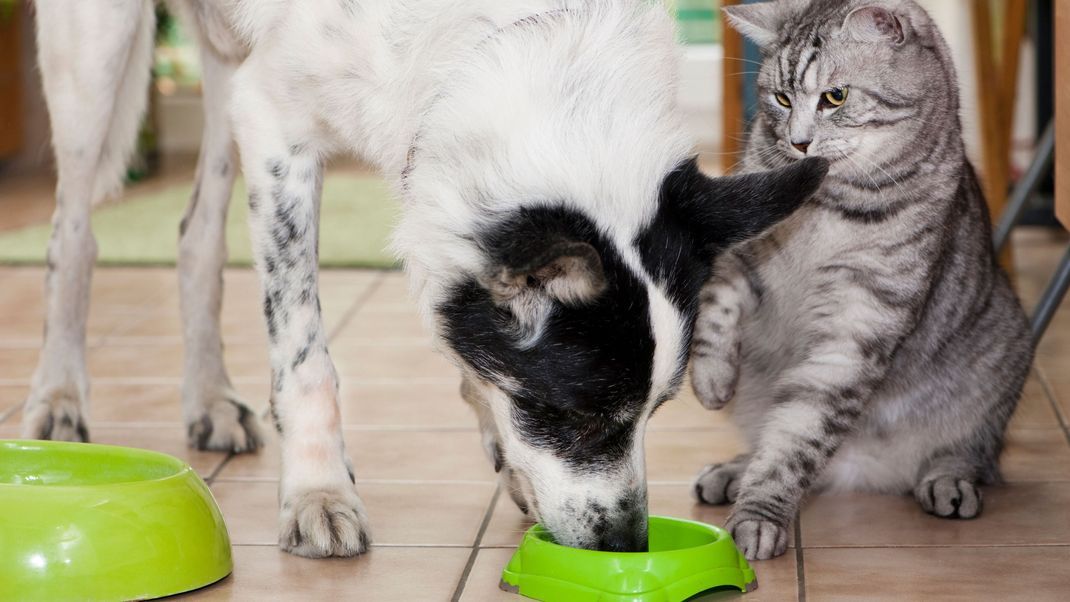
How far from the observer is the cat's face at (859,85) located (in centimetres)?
222

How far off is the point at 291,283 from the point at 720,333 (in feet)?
2.43

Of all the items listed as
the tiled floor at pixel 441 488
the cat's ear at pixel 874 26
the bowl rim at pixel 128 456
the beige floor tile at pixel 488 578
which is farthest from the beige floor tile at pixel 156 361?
the cat's ear at pixel 874 26

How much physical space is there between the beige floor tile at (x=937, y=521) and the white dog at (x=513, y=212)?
51cm

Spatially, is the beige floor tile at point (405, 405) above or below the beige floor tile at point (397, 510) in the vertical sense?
below

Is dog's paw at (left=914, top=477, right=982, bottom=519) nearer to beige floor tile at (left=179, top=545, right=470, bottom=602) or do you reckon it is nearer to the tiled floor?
the tiled floor

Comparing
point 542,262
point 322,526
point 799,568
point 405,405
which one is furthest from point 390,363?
point 542,262

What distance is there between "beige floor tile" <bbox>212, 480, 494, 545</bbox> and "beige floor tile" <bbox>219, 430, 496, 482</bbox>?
0.20ft

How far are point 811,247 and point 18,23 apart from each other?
5.86 meters

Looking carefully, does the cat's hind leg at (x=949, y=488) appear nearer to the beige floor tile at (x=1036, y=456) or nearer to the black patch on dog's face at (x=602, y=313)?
the beige floor tile at (x=1036, y=456)

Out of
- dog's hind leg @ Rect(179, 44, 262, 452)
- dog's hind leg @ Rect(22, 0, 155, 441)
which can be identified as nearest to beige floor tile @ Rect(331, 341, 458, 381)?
dog's hind leg @ Rect(179, 44, 262, 452)

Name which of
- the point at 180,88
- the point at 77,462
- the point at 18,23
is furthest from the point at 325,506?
the point at 180,88

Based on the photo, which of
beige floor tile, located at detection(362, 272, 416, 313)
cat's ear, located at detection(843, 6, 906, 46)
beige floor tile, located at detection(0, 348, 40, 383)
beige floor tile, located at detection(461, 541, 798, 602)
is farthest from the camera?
beige floor tile, located at detection(362, 272, 416, 313)

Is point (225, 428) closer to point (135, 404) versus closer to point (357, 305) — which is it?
point (135, 404)

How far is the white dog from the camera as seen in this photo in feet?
5.81
